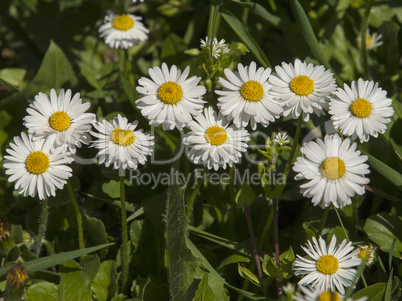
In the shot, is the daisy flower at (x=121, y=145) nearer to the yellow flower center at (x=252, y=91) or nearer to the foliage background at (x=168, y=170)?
the foliage background at (x=168, y=170)

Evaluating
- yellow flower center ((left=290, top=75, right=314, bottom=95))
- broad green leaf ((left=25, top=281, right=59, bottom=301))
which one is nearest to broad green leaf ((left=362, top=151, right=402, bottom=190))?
yellow flower center ((left=290, top=75, right=314, bottom=95))

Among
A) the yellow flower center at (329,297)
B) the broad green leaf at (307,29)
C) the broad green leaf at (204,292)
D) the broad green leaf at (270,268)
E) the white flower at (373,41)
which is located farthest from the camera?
the white flower at (373,41)

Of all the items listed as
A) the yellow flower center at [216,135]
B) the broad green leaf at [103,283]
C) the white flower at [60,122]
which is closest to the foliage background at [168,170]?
the broad green leaf at [103,283]

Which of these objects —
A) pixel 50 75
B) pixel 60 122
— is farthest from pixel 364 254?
pixel 50 75

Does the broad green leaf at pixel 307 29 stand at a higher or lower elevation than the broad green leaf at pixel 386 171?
higher

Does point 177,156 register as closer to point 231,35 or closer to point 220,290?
point 220,290

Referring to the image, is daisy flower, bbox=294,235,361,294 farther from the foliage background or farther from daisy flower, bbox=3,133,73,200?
daisy flower, bbox=3,133,73,200
